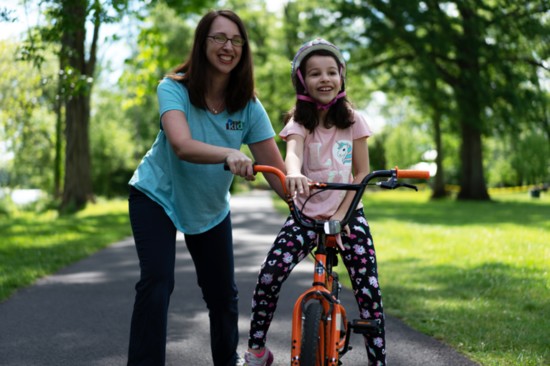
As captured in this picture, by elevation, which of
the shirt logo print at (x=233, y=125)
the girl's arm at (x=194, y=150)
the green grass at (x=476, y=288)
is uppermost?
the shirt logo print at (x=233, y=125)

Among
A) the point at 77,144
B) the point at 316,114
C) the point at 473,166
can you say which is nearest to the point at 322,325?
Result: the point at 316,114

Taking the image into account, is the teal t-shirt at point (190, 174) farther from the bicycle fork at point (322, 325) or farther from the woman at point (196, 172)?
the bicycle fork at point (322, 325)

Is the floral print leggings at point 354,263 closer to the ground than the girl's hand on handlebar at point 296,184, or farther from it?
closer to the ground

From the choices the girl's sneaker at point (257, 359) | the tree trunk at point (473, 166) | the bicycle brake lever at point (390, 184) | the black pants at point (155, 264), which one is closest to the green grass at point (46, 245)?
the girl's sneaker at point (257, 359)

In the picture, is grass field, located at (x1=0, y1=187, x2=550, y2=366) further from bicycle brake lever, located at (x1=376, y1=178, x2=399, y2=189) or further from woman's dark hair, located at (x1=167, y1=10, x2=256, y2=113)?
woman's dark hair, located at (x1=167, y1=10, x2=256, y2=113)

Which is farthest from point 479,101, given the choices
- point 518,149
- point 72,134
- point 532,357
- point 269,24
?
point 518,149

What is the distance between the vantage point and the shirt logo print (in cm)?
337

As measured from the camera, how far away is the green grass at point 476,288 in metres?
4.68

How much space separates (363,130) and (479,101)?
896 inches

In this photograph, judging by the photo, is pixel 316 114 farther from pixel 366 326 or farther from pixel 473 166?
pixel 473 166

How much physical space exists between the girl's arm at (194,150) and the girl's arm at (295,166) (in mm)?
168

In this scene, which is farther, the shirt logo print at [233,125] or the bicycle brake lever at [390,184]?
the shirt logo print at [233,125]

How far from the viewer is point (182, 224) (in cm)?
337

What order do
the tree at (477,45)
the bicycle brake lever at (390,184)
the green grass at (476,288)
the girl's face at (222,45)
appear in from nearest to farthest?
1. the bicycle brake lever at (390,184)
2. the girl's face at (222,45)
3. the green grass at (476,288)
4. the tree at (477,45)
